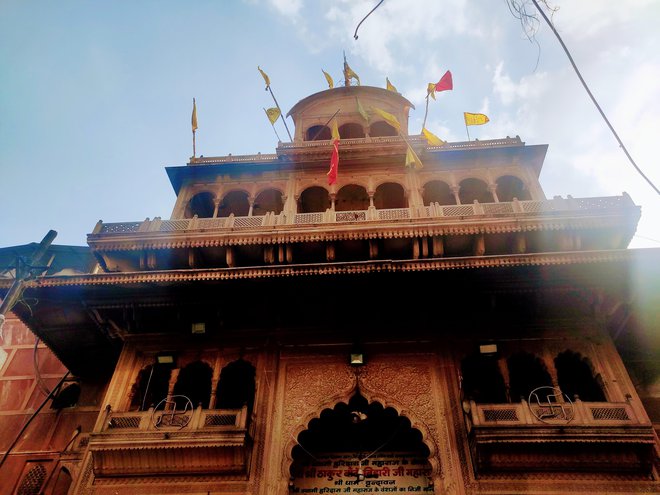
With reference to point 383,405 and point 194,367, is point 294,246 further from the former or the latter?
point 383,405

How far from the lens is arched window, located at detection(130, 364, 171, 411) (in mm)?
9164

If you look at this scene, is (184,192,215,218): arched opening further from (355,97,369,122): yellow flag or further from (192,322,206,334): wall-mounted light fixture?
(355,97,369,122): yellow flag

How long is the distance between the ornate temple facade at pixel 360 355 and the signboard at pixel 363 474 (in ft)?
Result: 0.09

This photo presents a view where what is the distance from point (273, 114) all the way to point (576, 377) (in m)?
12.8

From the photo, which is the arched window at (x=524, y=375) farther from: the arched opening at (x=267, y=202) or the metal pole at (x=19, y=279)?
the metal pole at (x=19, y=279)

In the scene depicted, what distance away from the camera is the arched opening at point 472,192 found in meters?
13.9

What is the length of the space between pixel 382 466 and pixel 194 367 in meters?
4.24

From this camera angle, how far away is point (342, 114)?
16797 mm

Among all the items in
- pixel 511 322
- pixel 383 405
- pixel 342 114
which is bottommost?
pixel 383 405

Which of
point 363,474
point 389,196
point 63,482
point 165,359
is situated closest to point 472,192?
point 389,196

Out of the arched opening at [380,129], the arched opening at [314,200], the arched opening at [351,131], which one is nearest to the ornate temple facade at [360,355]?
the arched opening at [314,200]

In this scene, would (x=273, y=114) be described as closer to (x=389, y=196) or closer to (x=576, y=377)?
(x=389, y=196)

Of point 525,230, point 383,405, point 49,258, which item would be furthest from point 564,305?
point 49,258

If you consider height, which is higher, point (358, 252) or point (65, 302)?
point (358, 252)
